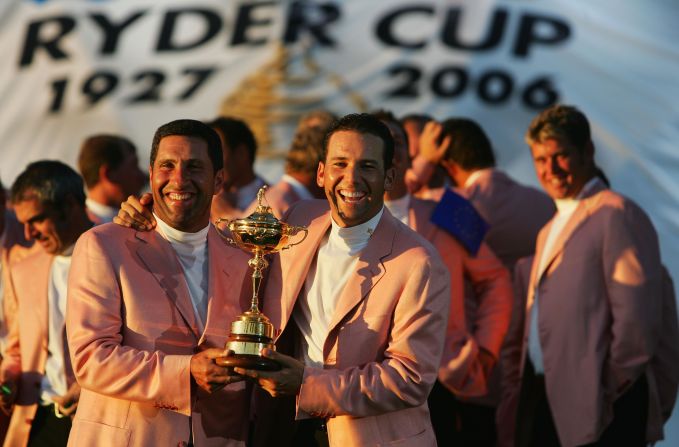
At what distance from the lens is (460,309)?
5.96 m

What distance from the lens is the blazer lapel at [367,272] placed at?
4.49m

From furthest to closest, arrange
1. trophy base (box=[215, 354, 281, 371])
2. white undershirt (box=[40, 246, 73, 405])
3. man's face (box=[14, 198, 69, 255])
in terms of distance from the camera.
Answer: man's face (box=[14, 198, 69, 255]) → white undershirt (box=[40, 246, 73, 405]) → trophy base (box=[215, 354, 281, 371])

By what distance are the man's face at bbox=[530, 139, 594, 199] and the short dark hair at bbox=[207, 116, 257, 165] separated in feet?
5.84

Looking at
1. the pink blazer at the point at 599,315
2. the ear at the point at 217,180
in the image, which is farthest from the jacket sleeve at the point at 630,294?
the ear at the point at 217,180

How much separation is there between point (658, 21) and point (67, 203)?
4.45 metres

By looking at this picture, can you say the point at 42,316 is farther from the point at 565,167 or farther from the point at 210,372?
the point at 565,167

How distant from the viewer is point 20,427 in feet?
18.3

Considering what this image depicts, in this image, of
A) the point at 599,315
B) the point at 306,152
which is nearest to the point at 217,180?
the point at 306,152

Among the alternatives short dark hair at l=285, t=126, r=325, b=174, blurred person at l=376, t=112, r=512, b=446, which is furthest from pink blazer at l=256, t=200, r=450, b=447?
short dark hair at l=285, t=126, r=325, b=174

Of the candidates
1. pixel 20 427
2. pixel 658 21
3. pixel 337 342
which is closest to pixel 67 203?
pixel 20 427

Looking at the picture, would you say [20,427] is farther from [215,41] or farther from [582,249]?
[215,41]

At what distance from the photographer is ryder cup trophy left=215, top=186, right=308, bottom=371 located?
13.7ft

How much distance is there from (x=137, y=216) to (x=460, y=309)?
1861 mm

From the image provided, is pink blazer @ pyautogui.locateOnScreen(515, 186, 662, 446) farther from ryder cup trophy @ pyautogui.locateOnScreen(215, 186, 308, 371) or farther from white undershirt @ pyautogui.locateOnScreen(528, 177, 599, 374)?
ryder cup trophy @ pyautogui.locateOnScreen(215, 186, 308, 371)
